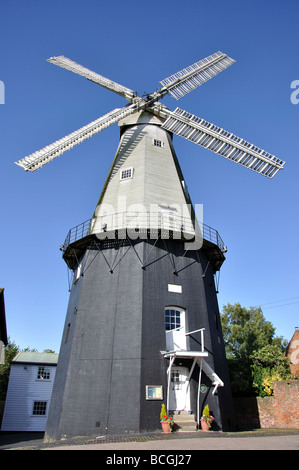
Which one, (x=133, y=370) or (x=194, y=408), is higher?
(x=133, y=370)

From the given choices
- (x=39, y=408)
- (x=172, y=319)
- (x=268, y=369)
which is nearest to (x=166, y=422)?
(x=172, y=319)

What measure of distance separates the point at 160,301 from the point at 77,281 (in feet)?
16.2

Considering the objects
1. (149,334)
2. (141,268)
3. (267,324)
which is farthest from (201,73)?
(267,324)

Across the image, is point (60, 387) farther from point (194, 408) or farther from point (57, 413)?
point (194, 408)

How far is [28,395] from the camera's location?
25.2 meters

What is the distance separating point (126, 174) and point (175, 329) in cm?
890

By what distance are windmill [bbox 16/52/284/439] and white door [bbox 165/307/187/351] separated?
1.7 inches

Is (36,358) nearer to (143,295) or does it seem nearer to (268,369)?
(143,295)

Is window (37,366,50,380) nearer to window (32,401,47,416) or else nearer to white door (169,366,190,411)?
window (32,401,47,416)

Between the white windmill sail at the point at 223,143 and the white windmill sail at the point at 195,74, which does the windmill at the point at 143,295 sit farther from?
the white windmill sail at the point at 195,74

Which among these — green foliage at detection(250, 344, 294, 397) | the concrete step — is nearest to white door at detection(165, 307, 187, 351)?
the concrete step
